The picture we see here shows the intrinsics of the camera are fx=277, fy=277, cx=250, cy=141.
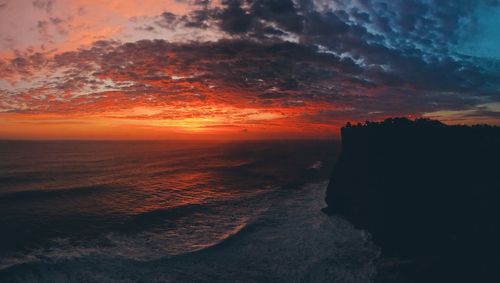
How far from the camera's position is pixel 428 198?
77.4 feet

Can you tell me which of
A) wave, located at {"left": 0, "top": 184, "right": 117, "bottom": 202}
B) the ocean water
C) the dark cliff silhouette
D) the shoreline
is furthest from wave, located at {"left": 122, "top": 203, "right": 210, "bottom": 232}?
the dark cliff silhouette

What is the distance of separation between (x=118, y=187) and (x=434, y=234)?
50.1 m

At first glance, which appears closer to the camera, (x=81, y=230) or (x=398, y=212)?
(x=398, y=212)

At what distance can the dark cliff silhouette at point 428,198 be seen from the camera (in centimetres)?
1664

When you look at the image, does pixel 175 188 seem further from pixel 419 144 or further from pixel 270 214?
pixel 419 144

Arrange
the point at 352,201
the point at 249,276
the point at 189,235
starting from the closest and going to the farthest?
the point at 249,276
the point at 189,235
the point at 352,201

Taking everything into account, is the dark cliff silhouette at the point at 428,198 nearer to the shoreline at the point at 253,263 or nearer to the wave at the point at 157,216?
the shoreline at the point at 253,263

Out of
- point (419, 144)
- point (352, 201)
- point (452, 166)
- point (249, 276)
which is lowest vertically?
point (249, 276)

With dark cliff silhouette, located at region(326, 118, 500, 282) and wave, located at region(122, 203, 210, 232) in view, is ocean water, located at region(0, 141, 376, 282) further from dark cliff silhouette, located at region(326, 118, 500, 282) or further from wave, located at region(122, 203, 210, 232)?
dark cliff silhouette, located at region(326, 118, 500, 282)

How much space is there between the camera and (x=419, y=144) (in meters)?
25.8

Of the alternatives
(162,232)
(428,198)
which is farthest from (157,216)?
(428,198)

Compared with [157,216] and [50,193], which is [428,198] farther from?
[50,193]

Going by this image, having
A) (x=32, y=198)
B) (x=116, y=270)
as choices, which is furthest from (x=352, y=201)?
(x=32, y=198)

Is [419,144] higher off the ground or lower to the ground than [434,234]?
higher
